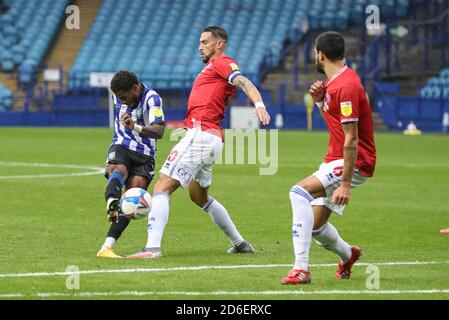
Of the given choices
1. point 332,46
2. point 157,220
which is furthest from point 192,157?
point 332,46

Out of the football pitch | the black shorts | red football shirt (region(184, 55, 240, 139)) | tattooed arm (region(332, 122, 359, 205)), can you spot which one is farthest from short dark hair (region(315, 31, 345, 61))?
the black shorts

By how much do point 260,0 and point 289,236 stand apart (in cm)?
3737

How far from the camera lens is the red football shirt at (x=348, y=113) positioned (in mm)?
9133

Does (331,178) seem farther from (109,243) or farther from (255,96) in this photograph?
(109,243)

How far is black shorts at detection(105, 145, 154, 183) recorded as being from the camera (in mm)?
11539

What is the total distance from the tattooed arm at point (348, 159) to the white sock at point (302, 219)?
0.29 meters

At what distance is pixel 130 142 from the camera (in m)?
11.6

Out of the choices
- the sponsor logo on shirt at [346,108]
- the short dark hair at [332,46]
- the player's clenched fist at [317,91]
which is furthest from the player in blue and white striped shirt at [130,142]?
the sponsor logo on shirt at [346,108]

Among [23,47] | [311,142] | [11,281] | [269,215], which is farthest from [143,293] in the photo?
[23,47]

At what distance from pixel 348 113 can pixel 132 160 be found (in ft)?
10.5

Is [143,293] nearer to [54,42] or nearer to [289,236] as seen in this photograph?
[289,236]

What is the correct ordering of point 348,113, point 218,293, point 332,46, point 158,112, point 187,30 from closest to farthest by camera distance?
point 218,293, point 348,113, point 332,46, point 158,112, point 187,30
